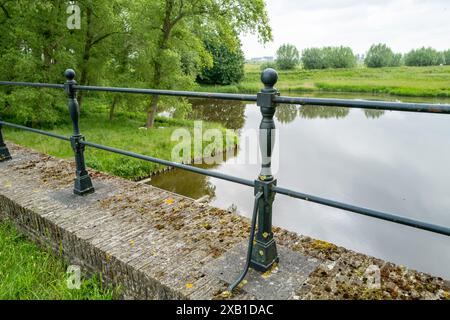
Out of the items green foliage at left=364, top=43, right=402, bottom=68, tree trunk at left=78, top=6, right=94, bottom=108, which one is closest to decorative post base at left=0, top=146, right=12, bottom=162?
tree trunk at left=78, top=6, right=94, bottom=108

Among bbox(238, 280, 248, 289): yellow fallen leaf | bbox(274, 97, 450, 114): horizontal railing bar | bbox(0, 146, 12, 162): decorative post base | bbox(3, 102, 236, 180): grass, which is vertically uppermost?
bbox(274, 97, 450, 114): horizontal railing bar

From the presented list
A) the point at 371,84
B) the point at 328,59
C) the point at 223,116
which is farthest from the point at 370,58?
the point at 223,116

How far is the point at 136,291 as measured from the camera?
6.16 ft

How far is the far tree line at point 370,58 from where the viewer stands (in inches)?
2832

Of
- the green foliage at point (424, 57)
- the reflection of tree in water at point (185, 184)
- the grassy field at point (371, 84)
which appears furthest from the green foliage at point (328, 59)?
the reflection of tree in water at point (185, 184)

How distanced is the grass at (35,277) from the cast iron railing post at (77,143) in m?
0.57

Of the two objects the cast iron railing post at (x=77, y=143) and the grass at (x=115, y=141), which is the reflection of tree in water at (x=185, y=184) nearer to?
the grass at (x=115, y=141)

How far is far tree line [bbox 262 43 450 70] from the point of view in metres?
71.9

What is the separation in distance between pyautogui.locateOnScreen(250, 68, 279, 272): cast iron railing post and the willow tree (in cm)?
1392

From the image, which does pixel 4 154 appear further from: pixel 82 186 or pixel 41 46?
pixel 41 46

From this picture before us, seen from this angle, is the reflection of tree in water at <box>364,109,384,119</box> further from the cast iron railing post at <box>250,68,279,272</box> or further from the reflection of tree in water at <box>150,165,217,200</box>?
the cast iron railing post at <box>250,68,279,272</box>

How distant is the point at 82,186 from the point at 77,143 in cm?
37

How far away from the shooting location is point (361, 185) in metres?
10.8
